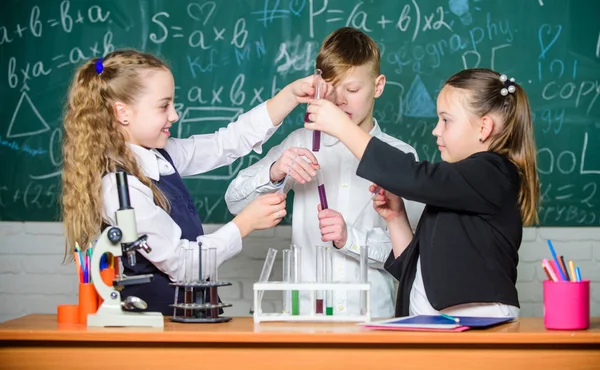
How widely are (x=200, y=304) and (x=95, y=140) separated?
0.58 meters

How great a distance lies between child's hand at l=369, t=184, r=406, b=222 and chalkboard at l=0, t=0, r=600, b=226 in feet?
4.18

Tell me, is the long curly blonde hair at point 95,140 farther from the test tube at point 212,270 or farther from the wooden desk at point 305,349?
the wooden desk at point 305,349

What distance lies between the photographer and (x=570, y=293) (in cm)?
169

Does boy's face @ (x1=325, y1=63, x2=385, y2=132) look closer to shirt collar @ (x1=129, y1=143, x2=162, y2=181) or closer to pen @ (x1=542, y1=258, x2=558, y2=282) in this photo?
shirt collar @ (x1=129, y1=143, x2=162, y2=181)

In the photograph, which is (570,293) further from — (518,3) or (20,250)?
(20,250)

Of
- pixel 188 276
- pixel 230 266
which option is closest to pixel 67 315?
pixel 188 276

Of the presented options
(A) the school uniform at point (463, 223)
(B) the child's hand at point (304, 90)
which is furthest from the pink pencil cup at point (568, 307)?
(B) the child's hand at point (304, 90)

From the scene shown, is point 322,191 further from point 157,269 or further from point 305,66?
point 305,66

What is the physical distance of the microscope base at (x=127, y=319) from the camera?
67.3 inches

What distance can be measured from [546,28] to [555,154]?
1.81ft

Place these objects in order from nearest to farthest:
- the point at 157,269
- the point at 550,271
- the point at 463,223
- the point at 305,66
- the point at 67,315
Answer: the point at 550,271
the point at 67,315
the point at 463,223
the point at 157,269
the point at 305,66

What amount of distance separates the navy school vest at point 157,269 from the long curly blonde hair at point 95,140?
0.23ft

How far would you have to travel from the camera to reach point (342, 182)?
2564 mm

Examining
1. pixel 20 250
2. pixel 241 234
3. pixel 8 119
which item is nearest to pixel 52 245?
pixel 20 250
